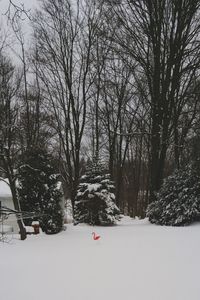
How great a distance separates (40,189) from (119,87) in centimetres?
1205

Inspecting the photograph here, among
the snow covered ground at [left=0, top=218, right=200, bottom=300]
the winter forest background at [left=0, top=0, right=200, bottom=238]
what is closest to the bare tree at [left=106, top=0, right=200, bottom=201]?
the winter forest background at [left=0, top=0, right=200, bottom=238]

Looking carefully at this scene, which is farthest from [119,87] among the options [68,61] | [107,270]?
[107,270]

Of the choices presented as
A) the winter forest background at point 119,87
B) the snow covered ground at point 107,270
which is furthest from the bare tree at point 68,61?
the snow covered ground at point 107,270

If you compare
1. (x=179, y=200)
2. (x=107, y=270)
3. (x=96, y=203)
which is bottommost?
(x=107, y=270)

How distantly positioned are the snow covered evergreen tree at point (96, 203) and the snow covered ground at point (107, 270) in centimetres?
545

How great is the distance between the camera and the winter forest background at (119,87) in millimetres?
13523

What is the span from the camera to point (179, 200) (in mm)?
11516

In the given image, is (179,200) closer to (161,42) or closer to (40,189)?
(40,189)

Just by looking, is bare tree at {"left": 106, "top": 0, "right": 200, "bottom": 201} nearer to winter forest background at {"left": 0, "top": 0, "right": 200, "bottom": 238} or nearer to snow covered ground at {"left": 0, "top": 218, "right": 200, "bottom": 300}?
winter forest background at {"left": 0, "top": 0, "right": 200, "bottom": 238}

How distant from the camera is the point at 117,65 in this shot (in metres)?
22.4

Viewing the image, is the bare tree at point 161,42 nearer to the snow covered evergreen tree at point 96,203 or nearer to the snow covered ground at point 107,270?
the snow covered evergreen tree at point 96,203

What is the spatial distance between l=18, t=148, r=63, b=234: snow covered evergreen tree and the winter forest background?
2.36 ft

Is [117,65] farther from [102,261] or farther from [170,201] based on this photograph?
[102,261]

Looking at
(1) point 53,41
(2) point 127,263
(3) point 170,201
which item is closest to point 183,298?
(2) point 127,263
